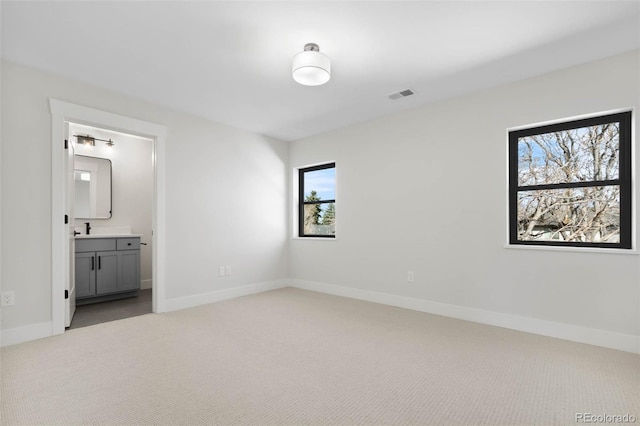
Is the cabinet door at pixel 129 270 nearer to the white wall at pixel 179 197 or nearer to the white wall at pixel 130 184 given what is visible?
the white wall at pixel 130 184

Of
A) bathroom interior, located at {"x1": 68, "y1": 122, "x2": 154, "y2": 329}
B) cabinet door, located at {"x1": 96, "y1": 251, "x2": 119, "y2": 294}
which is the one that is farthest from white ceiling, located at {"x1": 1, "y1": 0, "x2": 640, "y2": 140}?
cabinet door, located at {"x1": 96, "y1": 251, "x2": 119, "y2": 294}

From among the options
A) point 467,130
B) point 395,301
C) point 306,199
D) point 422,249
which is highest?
point 467,130

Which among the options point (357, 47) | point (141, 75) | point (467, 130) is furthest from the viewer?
point (467, 130)

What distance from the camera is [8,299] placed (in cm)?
274

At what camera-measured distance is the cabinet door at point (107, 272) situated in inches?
168

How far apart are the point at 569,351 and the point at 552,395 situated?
913 millimetres

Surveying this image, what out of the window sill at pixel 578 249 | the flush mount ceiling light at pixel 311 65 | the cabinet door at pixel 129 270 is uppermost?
the flush mount ceiling light at pixel 311 65

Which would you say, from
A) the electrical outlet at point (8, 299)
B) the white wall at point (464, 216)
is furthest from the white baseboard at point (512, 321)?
the electrical outlet at point (8, 299)

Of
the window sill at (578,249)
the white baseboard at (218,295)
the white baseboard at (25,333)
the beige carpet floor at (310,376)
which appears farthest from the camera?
the white baseboard at (218,295)

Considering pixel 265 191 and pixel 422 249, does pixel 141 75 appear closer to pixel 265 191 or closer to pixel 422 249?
pixel 265 191

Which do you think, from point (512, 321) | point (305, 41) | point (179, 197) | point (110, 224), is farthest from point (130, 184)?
point (512, 321)

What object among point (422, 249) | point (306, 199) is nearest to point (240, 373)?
point (422, 249)

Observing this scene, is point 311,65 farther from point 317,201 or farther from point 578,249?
point 317,201

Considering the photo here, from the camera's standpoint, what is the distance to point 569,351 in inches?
101
